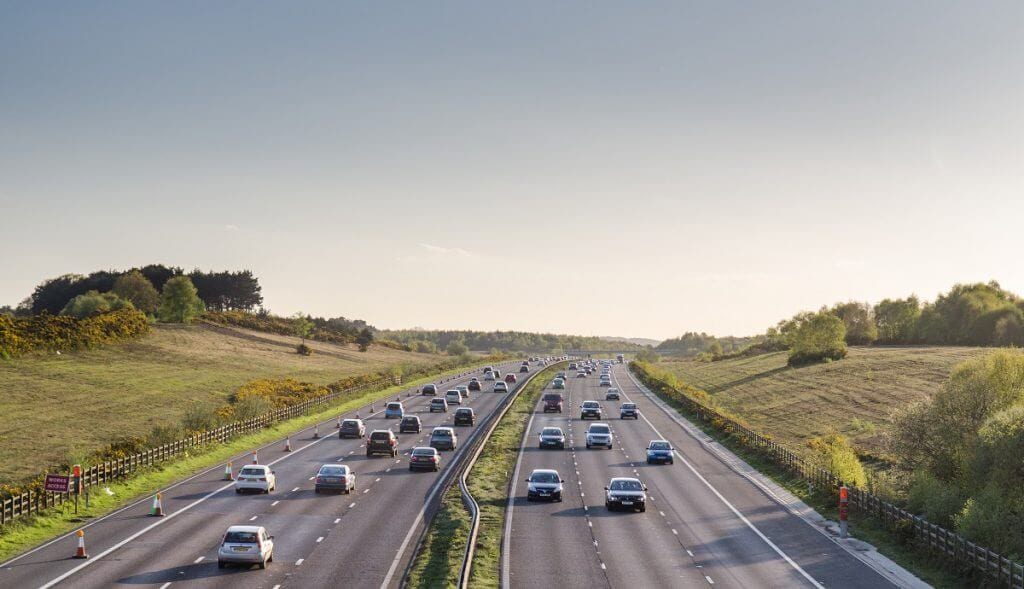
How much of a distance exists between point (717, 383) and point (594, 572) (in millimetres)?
129876

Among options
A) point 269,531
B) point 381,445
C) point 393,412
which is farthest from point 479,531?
point 393,412

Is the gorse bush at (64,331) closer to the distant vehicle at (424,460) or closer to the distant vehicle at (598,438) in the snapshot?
the distant vehicle at (424,460)

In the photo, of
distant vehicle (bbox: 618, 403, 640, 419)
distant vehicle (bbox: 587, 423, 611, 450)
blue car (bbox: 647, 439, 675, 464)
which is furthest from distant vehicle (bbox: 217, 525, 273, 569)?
distant vehicle (bbox: 618, 403, 640, 419)

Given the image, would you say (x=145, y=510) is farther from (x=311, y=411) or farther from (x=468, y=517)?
(x=311, y=411)

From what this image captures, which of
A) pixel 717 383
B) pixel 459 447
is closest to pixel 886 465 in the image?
pixel 459 447

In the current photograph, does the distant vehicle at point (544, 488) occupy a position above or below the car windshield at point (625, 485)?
below

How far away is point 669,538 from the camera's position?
34656mm

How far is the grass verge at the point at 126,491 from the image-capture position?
109ft

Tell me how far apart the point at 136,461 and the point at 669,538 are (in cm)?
2841

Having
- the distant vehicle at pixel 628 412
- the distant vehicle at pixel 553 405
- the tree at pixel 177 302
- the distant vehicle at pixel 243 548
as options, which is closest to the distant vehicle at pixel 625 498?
the distant vehicle at pixel 243 548

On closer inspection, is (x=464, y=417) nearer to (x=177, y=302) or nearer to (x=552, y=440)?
(x=552, y=440)

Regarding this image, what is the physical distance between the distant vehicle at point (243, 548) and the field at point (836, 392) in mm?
49304

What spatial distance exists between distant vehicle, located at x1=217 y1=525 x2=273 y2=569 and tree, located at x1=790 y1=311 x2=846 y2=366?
14218cm

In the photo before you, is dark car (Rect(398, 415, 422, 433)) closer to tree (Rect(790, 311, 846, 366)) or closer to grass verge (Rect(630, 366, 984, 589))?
grass verge (Rect(630, 366, 984, 589))
